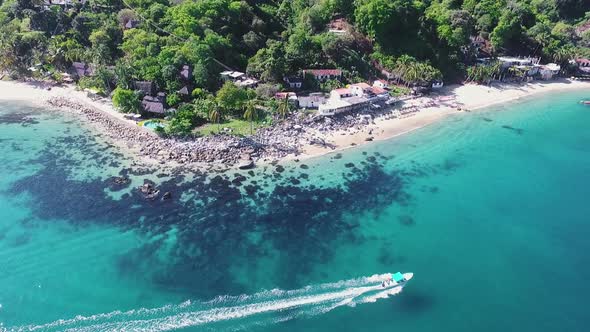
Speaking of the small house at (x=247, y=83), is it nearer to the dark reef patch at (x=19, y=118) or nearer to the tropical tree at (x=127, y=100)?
the tropical tree at (x=127, y=100)

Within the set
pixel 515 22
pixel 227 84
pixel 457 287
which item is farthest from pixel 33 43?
pixel 515 22

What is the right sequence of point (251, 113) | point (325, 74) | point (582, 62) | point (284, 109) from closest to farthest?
1. point (251, 113)
2. point (284, 109)
3. point (325, 74)
4. point (582, 62)

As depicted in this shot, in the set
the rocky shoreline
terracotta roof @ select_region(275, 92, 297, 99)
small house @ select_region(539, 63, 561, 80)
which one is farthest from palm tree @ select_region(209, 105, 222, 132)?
small house @ select_region(539, 63, 561, 80)

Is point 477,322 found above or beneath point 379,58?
beneath

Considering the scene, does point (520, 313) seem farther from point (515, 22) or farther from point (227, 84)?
point (515, 22)

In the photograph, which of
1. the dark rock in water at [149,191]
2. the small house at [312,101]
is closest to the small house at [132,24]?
the small house at [312,101]

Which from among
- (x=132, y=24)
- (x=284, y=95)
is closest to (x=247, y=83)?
(x=284, y=95)

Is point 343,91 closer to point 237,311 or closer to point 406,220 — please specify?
point 406,220
